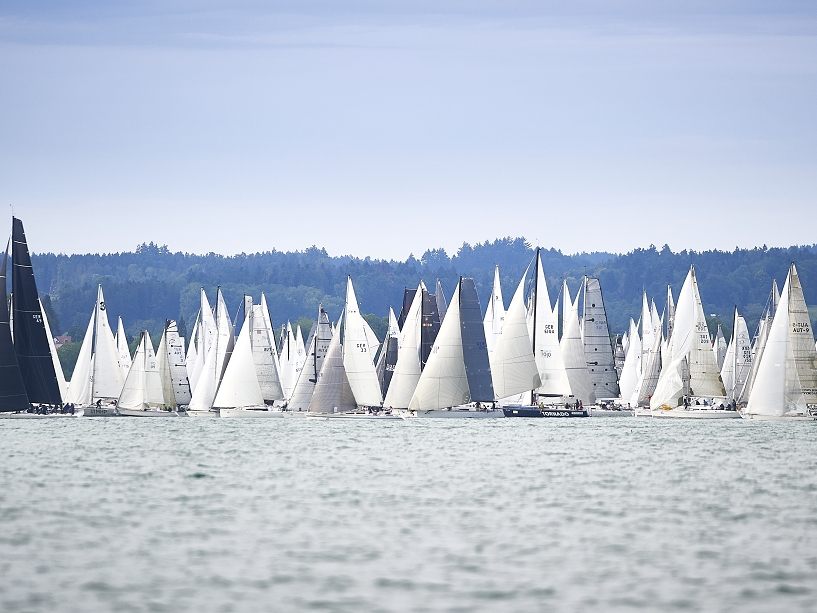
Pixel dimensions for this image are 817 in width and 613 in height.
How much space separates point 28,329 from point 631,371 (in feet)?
163

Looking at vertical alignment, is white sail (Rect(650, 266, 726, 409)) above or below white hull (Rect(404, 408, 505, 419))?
above

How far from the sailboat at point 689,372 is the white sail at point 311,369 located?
19.5 meters

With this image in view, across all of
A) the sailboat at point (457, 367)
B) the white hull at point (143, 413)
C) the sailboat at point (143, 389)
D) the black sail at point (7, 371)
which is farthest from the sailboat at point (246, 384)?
the black sail at point (7, 371)

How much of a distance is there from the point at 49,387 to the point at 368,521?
44.4m

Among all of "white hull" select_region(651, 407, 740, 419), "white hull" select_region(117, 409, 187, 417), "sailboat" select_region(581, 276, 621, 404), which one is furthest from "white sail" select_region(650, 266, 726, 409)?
"white hull" select_region(117, 409, 187, 417)

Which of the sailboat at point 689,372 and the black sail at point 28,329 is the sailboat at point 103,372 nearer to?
the black sail at point 28,329

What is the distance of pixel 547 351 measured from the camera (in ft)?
287

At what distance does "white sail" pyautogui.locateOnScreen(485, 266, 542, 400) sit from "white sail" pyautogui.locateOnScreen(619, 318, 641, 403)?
24.7m

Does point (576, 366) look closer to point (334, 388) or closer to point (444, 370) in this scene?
point (444, 370)

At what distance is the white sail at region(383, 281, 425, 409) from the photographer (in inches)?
3206

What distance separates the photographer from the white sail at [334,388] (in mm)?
82562

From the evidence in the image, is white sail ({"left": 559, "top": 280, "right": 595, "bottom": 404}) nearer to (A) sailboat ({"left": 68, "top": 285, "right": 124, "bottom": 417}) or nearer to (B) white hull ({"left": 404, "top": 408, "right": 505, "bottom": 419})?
(B) white hull ({"left": 404, "top": 408, "right": 505, "bottom": 419})

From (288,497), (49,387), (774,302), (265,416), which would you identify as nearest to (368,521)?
(288,497)

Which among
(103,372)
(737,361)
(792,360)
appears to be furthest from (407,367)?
(737,361)
